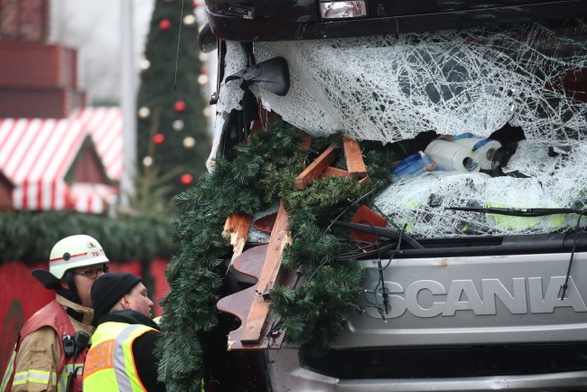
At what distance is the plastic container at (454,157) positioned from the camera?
411 centimetres

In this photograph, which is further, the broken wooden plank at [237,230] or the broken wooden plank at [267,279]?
the broken wooden plank at [237,230]

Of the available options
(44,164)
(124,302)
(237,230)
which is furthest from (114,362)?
(44,164)

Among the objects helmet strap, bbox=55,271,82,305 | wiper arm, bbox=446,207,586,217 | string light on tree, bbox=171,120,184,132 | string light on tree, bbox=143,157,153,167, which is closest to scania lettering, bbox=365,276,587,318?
wiper arm, bbox=446,207,586,217

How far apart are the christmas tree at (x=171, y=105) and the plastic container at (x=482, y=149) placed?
45.6 ft

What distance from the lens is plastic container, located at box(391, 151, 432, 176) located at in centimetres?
420

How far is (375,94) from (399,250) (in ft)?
2.07

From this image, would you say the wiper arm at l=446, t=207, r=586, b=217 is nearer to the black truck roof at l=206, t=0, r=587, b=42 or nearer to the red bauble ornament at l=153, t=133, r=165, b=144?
the black truck roof at l=206, t=0, r=587, b=42

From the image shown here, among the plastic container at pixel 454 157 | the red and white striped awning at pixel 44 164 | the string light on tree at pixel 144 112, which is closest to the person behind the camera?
the plastic container at pixel 454 157

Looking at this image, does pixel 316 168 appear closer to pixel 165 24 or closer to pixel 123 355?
pixel 123 355

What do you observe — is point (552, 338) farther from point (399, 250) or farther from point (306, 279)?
point (306, 279)

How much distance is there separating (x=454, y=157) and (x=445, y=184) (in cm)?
18

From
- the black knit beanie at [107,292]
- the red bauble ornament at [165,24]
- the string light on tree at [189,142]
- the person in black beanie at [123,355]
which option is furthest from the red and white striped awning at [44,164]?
the person in black beanie at [123,355]

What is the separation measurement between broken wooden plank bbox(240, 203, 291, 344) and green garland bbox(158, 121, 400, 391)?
0.17ft

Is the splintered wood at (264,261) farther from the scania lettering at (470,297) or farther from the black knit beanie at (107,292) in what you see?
the black knit beanie at (107,292)
